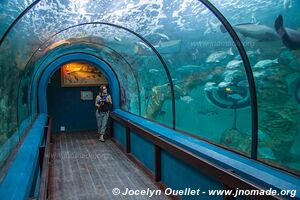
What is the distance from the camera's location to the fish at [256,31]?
5.28 metres

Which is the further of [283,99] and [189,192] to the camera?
[283,99]

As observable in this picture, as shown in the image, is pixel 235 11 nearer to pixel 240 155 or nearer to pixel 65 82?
pixel 240 155

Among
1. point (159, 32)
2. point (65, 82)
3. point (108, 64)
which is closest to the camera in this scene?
point (159, 32)

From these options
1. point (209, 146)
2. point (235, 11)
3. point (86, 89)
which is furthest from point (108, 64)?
point (209, 146)

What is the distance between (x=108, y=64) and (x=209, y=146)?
26.3 feet

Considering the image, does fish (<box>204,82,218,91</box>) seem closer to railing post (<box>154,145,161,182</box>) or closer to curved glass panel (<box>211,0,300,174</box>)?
curved glass panel (<box>211,0,300,174</box>)

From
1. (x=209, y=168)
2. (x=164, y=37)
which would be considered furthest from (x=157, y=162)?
(x=164, y=37)

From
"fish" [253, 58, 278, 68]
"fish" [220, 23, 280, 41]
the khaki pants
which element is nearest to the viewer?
"fish" [220, 23, 280, 41]

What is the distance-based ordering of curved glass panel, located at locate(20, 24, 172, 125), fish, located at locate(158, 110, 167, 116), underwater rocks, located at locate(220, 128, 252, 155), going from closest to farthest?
curved glass panel, located at locate(20, 24, 172, 125)
underwater rocks, located at locate(220, 128, 252, 155)
fish, located at locate(158, 110, 167, 116)

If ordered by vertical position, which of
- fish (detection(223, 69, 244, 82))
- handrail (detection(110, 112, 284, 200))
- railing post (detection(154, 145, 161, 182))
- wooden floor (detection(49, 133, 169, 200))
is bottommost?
wooden floor (detection(49, 133, 169, 200))

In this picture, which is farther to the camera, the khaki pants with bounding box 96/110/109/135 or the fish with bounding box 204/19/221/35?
Answer: the khaki pants with bounding box 96/110/109/135

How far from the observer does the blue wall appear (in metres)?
13.1

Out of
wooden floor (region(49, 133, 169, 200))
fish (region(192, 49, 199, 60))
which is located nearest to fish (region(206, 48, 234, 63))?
fish (region(192, 49, 199, 60))

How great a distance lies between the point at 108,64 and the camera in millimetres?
11742
